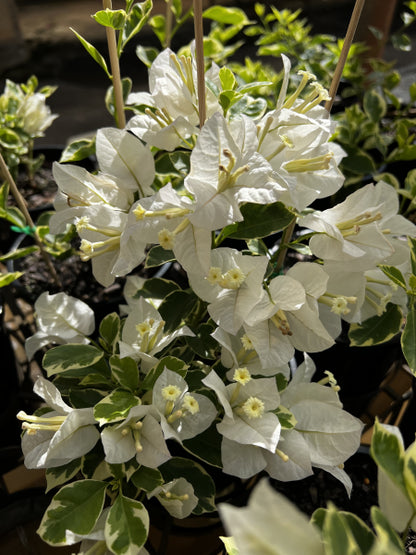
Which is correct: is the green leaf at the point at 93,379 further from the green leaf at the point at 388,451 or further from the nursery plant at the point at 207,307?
the green leaf at the point at 388,451

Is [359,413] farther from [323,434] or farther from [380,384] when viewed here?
[323,434]

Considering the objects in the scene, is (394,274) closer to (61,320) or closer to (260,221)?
(260,221)

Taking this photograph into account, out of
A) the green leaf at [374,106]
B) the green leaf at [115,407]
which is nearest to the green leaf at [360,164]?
the green leaf at [374,106]

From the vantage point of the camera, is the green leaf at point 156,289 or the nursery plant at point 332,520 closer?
the nursery plant at point 332,520

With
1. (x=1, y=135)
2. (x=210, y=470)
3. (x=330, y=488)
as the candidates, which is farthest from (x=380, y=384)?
(x=1, y=135)

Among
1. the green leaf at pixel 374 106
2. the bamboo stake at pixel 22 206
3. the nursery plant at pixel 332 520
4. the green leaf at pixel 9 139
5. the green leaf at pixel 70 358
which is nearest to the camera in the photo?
the nursery plant at pixel 332 520

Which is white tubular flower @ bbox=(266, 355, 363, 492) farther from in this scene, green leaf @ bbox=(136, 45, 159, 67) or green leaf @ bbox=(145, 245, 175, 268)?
green leaf @ bbox=(136, 45, 159, 67)

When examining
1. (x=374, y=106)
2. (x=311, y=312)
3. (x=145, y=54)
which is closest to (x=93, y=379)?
(x=311, y=312)
